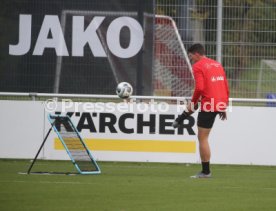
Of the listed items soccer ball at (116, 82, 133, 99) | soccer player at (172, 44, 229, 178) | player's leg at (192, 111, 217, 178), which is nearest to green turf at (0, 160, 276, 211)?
player's leg at (192, 111, 217, 178)

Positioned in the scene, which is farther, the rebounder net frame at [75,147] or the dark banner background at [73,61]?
the dark banner background at [73,61]

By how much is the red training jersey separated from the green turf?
1205mm

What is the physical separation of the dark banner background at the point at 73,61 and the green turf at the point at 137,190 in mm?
2379

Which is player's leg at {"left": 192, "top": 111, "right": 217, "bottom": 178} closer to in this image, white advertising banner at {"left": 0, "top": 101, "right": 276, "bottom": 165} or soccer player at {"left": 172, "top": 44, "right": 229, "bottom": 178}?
soccer player at {"left": 172, "top": 44, "right": 229, "bottom": 178}

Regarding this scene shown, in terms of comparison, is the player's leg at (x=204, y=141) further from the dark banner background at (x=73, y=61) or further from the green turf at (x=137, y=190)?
the dark banner background at (x=73, y=61)

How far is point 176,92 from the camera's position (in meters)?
18.5

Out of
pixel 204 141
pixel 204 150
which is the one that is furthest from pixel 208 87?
pixel 204 150

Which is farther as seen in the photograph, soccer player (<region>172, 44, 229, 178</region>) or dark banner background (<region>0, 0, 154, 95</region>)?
dark banner background (<region>0, 0, 154, 95</region>)

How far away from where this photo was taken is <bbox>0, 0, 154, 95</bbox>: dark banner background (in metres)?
18.4

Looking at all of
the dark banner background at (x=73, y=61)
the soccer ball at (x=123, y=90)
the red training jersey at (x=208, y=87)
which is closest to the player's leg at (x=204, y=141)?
Result: the red training jersey at (x=208, y=87)

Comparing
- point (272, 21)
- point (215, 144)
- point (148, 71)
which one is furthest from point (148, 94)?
point (272, 21)

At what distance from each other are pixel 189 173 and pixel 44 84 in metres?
4.32

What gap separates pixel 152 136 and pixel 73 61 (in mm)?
2370

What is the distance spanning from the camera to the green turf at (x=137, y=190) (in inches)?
414
